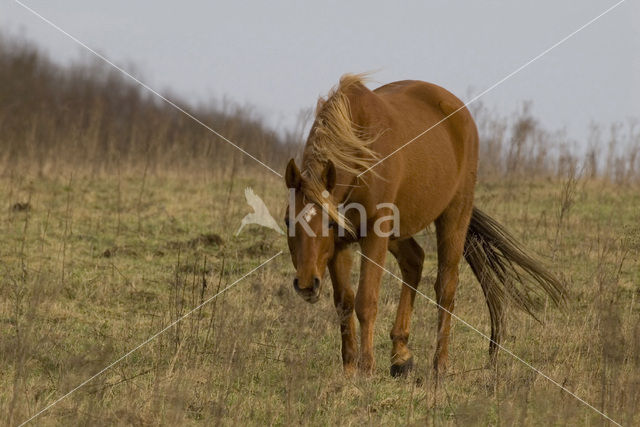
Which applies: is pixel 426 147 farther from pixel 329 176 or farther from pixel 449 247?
pixel 329 176

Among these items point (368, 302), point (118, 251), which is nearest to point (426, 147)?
point (368, 302)

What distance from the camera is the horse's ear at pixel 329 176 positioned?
4.67 metres

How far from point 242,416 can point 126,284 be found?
357 centimetres

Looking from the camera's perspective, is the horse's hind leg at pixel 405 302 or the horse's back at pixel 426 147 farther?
the horse's back at pixel 426 147

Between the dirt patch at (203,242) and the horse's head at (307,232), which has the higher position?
the horse's head at (307,232)

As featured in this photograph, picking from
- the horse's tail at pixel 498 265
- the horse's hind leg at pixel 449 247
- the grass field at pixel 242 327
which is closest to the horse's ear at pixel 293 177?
the grass field at pixel 242 327

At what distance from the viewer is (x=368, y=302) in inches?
194

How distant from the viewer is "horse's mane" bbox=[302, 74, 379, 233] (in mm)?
4621

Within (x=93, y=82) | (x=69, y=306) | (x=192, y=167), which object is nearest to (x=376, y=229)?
(x=69, y=306)

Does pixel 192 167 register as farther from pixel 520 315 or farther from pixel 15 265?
pixel 520 315

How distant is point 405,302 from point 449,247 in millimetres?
626

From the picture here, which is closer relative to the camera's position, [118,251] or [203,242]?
[118,251]

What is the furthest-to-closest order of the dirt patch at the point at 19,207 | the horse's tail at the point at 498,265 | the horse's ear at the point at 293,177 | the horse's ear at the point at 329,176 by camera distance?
the dirt patch at the point at 19,207, the horse's tail at the point at 498,265, the horse's ear at the point at 329,176, the horse's ear at the point at 293,177

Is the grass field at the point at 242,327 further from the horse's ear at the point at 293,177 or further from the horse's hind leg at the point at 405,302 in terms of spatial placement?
the horse's ear at the point at 293,177
